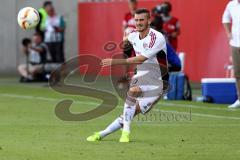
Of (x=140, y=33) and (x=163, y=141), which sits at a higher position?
(x=140, y=33)

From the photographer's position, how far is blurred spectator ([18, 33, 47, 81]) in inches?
994

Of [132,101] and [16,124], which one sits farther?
[16,124]

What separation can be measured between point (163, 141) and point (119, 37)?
47.1ft

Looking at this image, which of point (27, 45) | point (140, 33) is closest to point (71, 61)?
point (27, 45)

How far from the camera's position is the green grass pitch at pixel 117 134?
1156cm

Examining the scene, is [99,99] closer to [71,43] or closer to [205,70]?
[205,70]

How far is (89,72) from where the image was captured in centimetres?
2703

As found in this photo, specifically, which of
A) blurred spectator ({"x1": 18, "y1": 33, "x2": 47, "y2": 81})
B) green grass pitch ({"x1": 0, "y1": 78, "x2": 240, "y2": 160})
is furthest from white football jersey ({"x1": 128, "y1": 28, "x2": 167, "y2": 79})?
blurred spectator ({"x1": 18, "y1": 33, "x2": 47, "y2": 81})

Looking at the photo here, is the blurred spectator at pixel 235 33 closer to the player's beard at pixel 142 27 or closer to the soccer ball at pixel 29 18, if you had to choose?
the soccer ball at pixel 29 18

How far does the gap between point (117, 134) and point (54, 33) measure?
12955mm

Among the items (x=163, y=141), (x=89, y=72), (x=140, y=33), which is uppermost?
(x=140, y=33)

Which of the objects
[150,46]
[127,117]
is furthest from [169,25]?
[127,117]

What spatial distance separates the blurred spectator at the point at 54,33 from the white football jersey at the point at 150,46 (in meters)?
13.4

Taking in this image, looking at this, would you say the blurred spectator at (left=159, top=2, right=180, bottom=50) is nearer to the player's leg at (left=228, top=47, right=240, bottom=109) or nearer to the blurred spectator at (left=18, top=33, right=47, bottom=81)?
the player's leg at (left=228, top=47, right=240, bottom=109)
